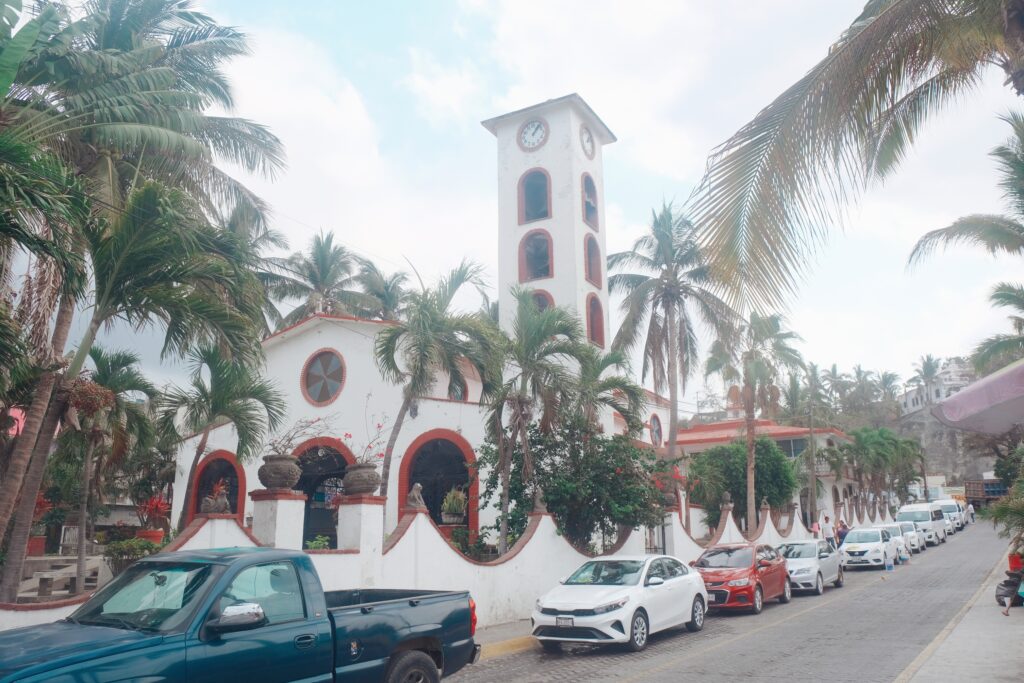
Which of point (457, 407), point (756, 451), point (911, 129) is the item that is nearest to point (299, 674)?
point (911, 129)

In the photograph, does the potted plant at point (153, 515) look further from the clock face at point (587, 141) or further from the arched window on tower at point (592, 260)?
the clock face at point (587, 141)

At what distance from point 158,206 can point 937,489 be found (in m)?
85.6

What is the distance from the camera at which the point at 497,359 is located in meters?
17.1

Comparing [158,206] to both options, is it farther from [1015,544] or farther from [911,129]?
[1015,544]

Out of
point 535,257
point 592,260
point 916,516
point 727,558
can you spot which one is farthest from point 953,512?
point 727,558

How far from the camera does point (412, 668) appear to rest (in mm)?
6750

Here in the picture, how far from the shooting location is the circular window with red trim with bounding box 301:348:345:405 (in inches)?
947

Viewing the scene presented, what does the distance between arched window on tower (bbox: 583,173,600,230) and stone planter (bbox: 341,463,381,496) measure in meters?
20.7

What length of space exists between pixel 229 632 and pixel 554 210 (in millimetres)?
26261

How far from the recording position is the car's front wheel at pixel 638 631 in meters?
11.3

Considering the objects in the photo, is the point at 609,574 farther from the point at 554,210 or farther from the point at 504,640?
the point at 554,210

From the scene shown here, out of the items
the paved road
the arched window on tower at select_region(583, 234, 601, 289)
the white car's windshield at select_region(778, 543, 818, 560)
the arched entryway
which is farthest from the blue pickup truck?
the arched window on tower at select_region(583, 234, 601, 289)

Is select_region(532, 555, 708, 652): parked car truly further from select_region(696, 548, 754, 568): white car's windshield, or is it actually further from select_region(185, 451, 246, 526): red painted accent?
select_region(185, 451, 246, 526): red painted accent

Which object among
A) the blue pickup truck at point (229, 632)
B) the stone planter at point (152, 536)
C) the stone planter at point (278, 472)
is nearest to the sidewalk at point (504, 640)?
the stone planter at point (278, 472)
